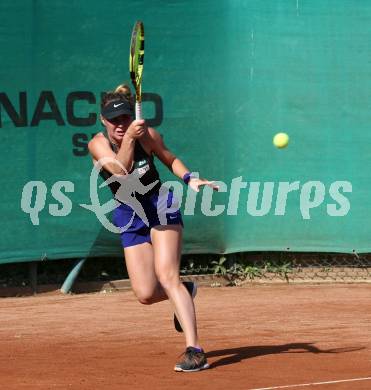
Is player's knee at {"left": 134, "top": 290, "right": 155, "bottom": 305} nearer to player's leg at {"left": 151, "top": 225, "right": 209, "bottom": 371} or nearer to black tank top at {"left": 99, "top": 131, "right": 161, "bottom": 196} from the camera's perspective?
player's leg at {"left": 151, "top": 225, "right": 209, "bottom": 371}

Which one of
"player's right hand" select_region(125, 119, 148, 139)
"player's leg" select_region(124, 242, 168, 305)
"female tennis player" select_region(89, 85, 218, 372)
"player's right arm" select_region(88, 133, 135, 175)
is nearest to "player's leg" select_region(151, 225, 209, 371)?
"female tennis player" select_region(89, 85, 218, 372)

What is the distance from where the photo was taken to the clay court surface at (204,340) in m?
5.44

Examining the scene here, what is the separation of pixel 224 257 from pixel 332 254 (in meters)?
1.12

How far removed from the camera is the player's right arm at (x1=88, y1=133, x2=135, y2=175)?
5457 mm

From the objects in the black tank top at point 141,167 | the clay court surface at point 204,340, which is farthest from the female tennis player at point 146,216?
the clay court surface at point 204,340

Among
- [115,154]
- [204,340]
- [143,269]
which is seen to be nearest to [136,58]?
[115,154]

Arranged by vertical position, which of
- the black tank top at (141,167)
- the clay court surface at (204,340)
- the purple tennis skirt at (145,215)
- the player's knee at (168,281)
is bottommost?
the clay court surface at (204,340)

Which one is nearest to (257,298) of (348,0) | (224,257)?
(224,257)

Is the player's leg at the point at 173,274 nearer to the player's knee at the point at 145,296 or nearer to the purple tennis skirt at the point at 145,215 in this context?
the purple tennis skirt at the point at 145,215

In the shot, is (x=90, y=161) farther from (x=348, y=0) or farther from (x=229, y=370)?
(x=229, y=370)

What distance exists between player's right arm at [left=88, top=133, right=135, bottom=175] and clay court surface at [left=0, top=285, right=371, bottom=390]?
1.21m

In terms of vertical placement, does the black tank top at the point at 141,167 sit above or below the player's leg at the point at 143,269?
above

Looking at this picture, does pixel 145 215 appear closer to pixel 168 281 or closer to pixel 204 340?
pixel 168 281

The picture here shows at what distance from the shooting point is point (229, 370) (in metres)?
5.66
